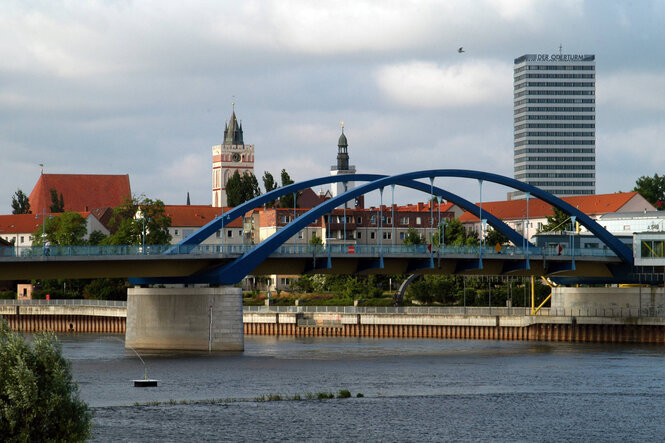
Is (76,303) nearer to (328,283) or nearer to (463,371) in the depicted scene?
(328,283)

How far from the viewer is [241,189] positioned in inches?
6914

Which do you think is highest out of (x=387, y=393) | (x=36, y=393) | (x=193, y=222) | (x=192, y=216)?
(x=192, y=216)

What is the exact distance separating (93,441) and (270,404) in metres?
11.8

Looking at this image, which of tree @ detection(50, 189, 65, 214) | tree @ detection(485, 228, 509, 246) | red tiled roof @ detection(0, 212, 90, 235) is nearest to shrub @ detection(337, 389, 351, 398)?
tree @ detection(485, 228, 509, 246)

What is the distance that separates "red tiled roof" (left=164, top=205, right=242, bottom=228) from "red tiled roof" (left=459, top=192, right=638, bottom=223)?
36421mm

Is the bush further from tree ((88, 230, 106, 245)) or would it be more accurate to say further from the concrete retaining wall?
the concrete retaining wall

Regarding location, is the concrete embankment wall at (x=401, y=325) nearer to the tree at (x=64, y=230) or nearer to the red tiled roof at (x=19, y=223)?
the tree at (x=64, y=230)

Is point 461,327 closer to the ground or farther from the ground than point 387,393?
farther from the ground

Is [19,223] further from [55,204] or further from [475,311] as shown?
[475,311]

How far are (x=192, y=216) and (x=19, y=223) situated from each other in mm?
25447

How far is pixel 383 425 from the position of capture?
148ft

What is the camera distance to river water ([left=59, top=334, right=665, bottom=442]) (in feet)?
143

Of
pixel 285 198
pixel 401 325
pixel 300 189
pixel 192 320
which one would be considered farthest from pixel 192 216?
pixel 192 320

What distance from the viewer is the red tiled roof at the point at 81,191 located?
192750 millimetres
